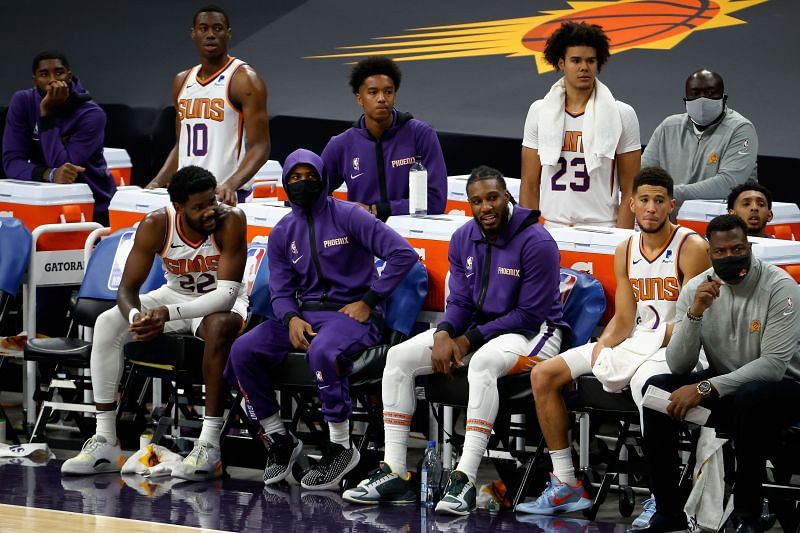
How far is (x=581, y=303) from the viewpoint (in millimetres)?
6383

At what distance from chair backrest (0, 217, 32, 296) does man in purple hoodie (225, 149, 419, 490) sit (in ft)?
4.91

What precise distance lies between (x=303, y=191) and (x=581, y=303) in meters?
1.34

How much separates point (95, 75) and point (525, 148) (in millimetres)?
6635

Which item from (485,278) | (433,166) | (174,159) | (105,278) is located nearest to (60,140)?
(174,159)

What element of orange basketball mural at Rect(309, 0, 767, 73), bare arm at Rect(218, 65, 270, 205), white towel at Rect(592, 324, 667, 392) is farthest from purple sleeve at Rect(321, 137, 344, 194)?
orange basketball mural at Rect(309, 0, 767, 73)

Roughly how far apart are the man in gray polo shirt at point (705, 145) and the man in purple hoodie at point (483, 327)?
1.54m

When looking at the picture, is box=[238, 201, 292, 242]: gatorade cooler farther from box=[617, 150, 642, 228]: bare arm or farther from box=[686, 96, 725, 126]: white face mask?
box=[686, 96, 725, 126]: white face mask

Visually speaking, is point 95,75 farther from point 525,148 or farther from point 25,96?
point 525,148

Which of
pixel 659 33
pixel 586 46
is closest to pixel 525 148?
pixel 586 46

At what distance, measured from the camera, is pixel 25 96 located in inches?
347

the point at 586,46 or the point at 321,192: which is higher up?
the point at 586,46

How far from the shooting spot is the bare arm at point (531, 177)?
715 centimetres

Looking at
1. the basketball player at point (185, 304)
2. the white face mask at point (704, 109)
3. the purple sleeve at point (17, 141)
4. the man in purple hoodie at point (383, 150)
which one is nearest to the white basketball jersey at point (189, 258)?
the basketball player at point (185, 304)

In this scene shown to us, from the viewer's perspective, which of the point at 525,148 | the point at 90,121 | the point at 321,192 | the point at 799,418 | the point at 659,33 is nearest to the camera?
the point at 799,418
